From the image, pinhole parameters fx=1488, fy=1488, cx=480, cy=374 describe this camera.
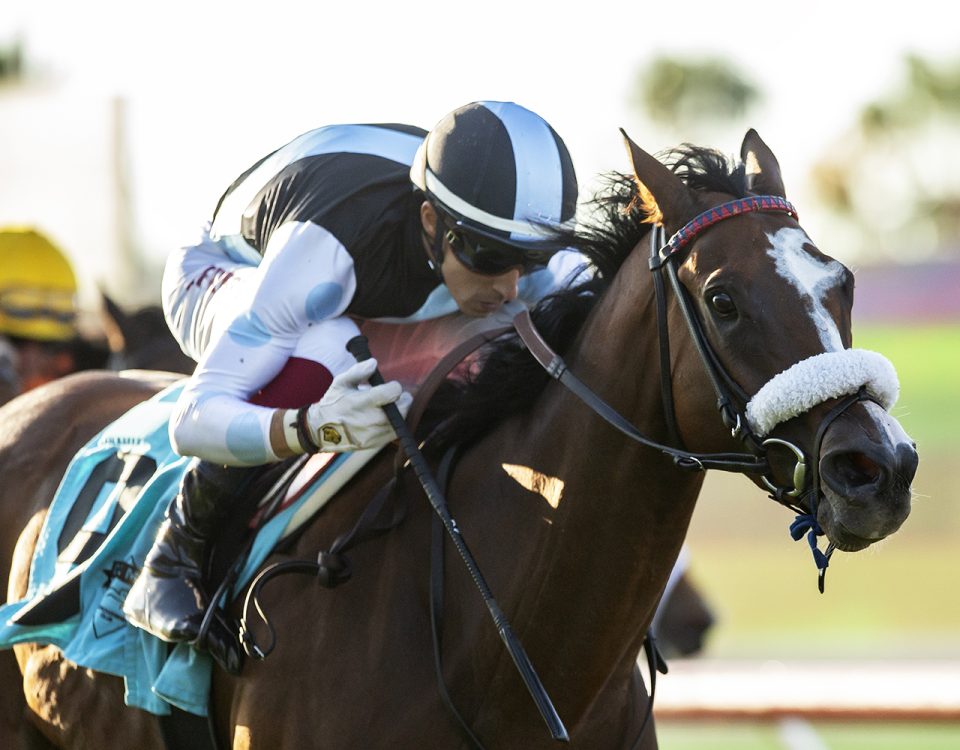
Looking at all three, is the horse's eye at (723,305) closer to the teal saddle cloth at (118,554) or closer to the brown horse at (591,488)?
the brown horse at (591,488)

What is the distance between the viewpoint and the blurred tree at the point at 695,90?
64.5m

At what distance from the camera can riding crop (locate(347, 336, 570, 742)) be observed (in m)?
3.30

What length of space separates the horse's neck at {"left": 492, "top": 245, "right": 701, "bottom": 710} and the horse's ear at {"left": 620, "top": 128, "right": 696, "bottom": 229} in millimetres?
141

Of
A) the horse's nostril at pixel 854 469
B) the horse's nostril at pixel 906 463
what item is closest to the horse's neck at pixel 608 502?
the horse's nostril at pixel 854 469

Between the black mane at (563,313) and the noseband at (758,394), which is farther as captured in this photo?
the black mane at (563,313)

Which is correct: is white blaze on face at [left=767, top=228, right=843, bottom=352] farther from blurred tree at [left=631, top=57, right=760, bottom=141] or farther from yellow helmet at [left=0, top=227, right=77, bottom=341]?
blurred tree at [left=631, top=57, right=760, bottom=141]

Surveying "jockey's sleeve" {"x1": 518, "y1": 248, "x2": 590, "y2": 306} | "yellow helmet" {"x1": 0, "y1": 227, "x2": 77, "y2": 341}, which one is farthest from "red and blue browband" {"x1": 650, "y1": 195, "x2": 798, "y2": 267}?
"yellow helmet" {"x1": 0, "y1": 227, "x2": 77, "y2": 341}

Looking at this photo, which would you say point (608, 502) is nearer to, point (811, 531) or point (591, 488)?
point (591, 488)

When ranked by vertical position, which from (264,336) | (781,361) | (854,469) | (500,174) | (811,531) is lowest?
(811,531)

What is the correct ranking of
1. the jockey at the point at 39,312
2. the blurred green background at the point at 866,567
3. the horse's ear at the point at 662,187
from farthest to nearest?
the blurred green background at the point at 866,567 < the jockey at the point at 39,312 < the horse's ear at the point at 662,187

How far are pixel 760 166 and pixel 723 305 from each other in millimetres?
527

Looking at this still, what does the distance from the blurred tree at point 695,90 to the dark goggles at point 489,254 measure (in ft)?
203

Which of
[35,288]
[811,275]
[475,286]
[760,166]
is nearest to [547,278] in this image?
[475,286]

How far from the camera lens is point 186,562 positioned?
3857mm
